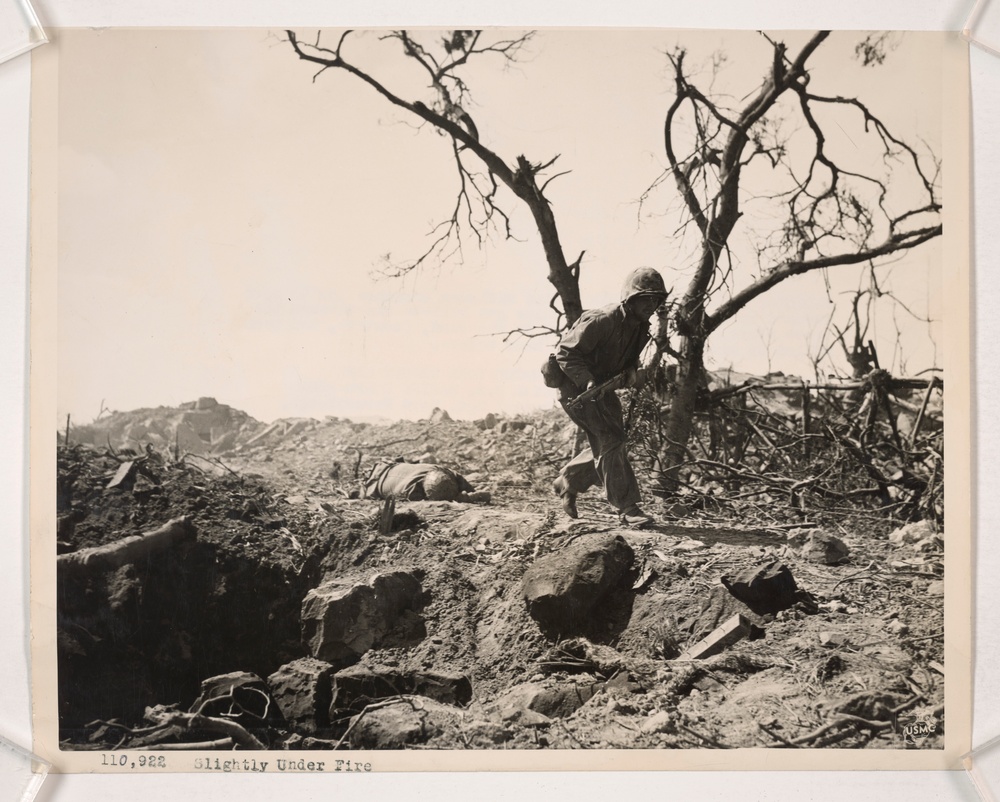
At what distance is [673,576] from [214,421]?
2160mm

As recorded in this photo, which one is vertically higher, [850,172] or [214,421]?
[850,172]

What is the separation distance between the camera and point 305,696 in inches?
120

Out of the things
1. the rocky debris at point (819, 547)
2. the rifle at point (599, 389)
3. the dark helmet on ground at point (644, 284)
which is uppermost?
the dark helmet on ground at point (644, 284)

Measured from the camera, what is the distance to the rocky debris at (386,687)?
3051 mm

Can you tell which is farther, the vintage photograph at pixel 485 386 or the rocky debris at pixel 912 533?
the rocky debris at pixel 912 533

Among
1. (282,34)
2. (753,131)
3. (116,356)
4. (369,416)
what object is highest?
(282,34)

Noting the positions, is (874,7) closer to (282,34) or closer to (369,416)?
(282,34)

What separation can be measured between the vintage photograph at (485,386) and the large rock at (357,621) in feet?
0.05

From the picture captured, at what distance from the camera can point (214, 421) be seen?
10.5ft

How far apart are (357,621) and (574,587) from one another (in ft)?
3.14

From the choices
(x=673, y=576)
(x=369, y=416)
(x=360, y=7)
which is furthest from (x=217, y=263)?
(x=673, y=576)

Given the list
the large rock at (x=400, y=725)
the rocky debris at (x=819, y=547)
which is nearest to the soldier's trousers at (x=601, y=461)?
the rocky debris at (x=819, y=547)

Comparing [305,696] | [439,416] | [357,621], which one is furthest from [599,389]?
[305,696]

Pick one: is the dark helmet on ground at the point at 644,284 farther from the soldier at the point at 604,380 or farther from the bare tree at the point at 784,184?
the bare tree at the point at 784,184
